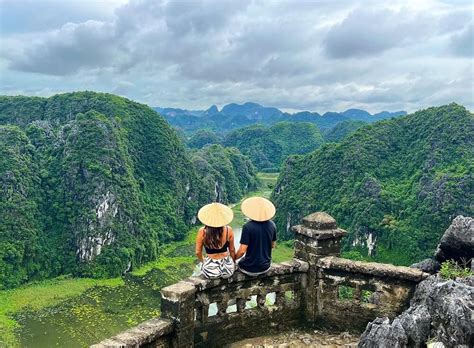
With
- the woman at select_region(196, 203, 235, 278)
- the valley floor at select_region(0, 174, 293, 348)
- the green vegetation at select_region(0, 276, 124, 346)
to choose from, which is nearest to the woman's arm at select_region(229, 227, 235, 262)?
the woman at select_region(196, 203, 235, 278)

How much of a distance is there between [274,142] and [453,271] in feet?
512

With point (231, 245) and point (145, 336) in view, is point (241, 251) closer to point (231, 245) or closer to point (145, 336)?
point (231, 245)

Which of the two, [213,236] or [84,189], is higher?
[213,236]

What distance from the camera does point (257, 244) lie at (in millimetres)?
6879

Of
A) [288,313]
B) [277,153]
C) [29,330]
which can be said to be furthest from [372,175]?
[277,153]

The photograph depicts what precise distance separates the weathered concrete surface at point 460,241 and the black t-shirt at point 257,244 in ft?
8.17

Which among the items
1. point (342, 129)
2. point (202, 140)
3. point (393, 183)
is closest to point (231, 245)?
point (393, 183)

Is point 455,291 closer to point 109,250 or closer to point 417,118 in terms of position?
point 109,250

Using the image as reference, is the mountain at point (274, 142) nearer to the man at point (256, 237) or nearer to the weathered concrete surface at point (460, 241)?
the weathered concrete surface at point (460, 241)

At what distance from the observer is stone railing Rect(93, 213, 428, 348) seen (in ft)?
22.0

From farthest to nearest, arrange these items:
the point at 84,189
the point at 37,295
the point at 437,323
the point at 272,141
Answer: the point at 272,141
the point at 84,189
the point at 37,295
the point at 437,323

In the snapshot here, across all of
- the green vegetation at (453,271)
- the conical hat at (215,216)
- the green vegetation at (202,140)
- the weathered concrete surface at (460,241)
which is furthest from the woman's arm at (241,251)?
the green vegetation at (202,140)

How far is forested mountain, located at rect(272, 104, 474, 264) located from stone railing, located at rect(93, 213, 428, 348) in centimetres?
4451

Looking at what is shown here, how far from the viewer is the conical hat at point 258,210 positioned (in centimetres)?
675
